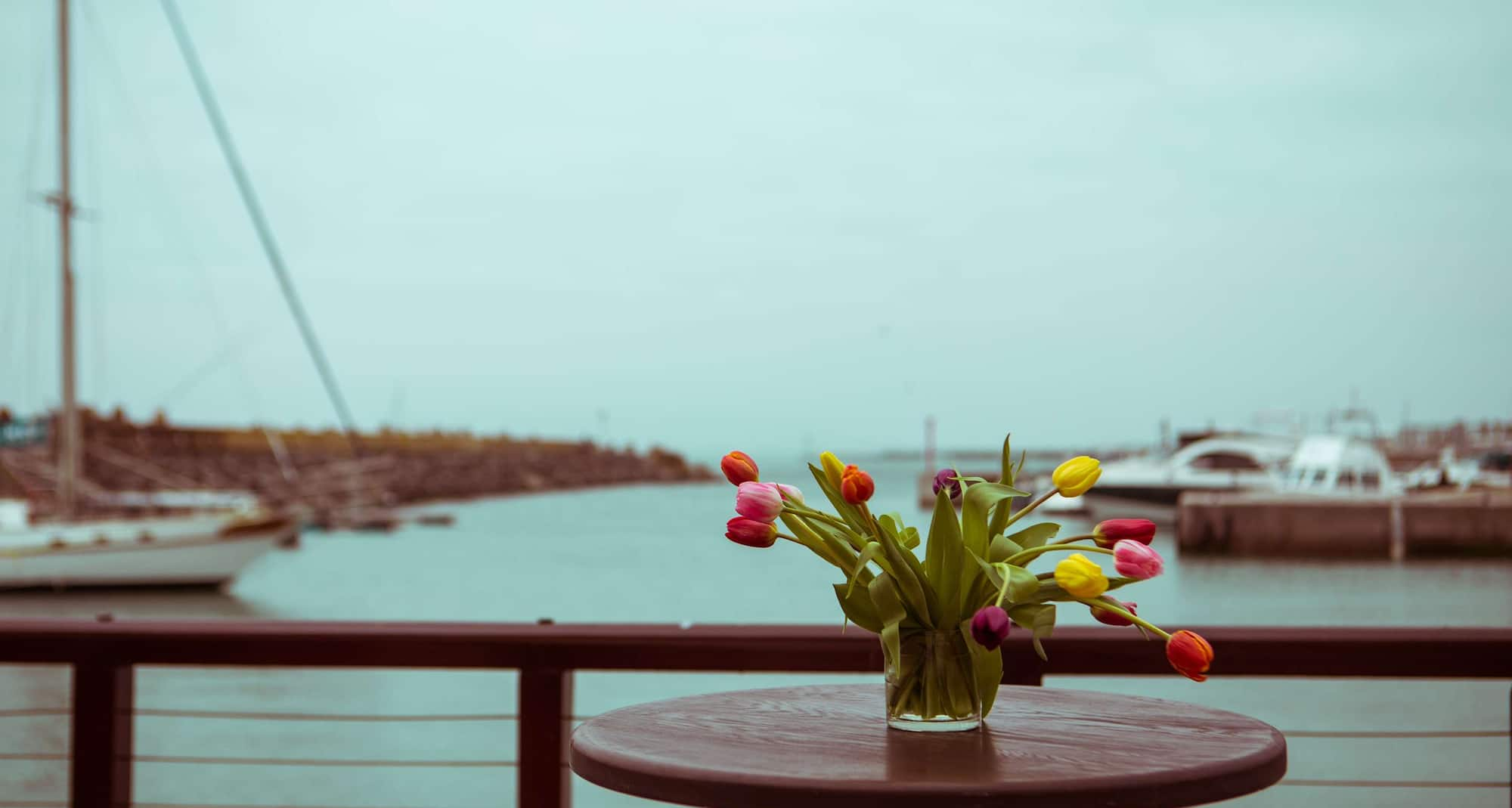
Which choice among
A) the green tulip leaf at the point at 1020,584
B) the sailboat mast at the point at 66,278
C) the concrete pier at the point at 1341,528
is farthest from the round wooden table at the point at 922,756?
the concrete pier at the point at 1341,528

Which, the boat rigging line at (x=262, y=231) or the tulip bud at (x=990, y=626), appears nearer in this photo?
the tulip bud at (x=990, y=626)

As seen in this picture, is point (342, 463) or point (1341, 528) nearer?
point (1341, 528)

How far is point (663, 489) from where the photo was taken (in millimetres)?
57812

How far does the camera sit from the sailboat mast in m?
15.3

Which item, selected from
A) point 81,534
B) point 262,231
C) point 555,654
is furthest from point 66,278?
point 555,654

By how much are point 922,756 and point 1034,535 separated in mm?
247

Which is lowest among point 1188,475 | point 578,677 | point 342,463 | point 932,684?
point 578,677

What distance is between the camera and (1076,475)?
114 cm

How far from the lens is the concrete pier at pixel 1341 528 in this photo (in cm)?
2373

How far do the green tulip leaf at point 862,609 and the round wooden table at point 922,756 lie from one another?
101mm

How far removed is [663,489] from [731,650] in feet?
185

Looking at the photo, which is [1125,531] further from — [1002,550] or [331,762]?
[331,762]

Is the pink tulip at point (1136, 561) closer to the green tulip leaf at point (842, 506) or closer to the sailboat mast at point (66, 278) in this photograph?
the green tulip leaf at point (842, 506)

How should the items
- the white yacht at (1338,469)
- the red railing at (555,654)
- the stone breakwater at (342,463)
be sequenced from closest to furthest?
the red railing at (555,654) → the stone breakwater at (342,463) → the white yacht at (1338,469)
